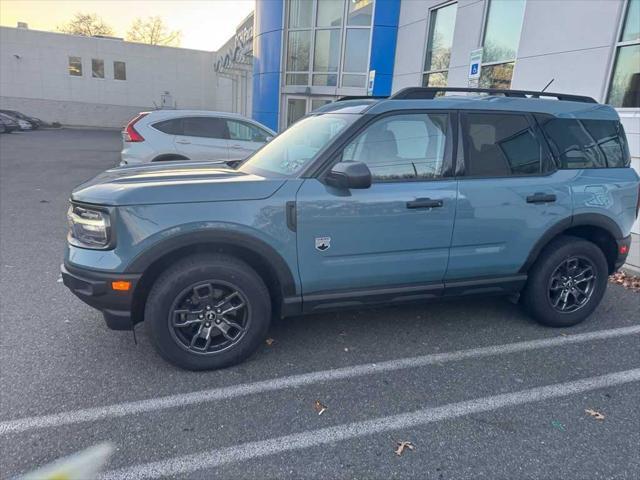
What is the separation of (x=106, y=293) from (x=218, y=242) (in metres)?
0.78

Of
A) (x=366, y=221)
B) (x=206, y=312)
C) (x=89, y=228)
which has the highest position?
(x=366, y=221)

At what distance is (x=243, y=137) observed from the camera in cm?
880

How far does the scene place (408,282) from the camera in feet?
11.5

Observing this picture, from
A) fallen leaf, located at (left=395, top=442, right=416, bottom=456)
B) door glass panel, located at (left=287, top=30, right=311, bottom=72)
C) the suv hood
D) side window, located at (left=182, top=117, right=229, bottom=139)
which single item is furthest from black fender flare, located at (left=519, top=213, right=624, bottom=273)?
door glass panel, located at (left=287, top=30, right=311, bottom=72)

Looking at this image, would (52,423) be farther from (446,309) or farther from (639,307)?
(639,307)

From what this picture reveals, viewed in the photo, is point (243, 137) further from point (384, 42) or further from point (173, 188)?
point (384, 42)

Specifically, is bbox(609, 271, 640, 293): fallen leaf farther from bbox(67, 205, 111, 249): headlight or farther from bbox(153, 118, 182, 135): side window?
bbox(153, 118, 182, 135): side window

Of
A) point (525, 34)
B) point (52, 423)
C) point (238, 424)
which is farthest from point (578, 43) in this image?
point (52, 423)

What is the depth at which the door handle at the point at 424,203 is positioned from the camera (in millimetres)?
3301

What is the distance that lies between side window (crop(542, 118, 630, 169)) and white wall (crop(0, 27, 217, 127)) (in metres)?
40.2

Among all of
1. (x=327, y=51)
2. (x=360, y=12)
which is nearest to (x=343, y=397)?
(x=360, y=12)

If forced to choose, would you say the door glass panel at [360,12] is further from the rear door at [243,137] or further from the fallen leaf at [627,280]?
the fallen leaf at [627,280]

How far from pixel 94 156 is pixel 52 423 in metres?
16.9

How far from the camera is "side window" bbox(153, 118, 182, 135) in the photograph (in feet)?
27.0
